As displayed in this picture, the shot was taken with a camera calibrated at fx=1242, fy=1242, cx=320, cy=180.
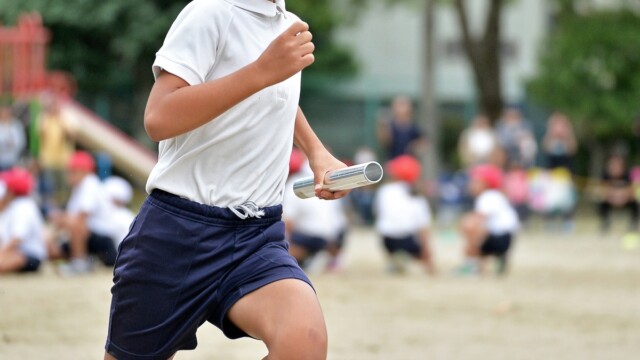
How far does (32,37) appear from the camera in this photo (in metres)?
19.5

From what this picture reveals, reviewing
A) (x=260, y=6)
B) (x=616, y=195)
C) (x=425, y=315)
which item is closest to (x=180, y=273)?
(x=260, y=6)

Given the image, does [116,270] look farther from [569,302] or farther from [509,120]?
[509,120]

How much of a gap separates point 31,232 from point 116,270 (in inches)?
329

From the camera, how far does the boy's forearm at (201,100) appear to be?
3525 mm

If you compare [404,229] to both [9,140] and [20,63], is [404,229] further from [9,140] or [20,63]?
[20,63]

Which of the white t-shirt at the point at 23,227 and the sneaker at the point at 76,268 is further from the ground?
the white t-shirt at the point at 23,227

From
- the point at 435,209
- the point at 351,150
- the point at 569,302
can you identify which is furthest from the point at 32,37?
the point at 569,302

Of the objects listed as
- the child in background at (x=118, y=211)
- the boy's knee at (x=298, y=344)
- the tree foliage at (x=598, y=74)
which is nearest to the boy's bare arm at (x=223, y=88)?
the boy's knee at (x=298, y=344)

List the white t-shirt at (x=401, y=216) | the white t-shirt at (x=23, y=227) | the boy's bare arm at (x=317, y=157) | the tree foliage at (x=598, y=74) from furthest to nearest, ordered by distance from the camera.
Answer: the tree foliage at (x=598, y=74) < the white t-shirt at (x=401, y=216) < the white t-shirt at (x=23, y=227) < the boy's bare arm at (x=317, y=157)

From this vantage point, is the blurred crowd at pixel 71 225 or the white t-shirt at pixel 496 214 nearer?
the blurred crowd at pixel 71 225

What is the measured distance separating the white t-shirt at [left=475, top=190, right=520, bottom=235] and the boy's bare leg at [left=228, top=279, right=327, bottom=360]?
9268mm

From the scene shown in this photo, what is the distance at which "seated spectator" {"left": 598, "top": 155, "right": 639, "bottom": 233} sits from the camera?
19.8 m

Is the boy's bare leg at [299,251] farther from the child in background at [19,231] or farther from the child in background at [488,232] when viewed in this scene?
the child in background at [19,231]

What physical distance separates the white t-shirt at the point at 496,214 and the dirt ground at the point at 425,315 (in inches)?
20.6
